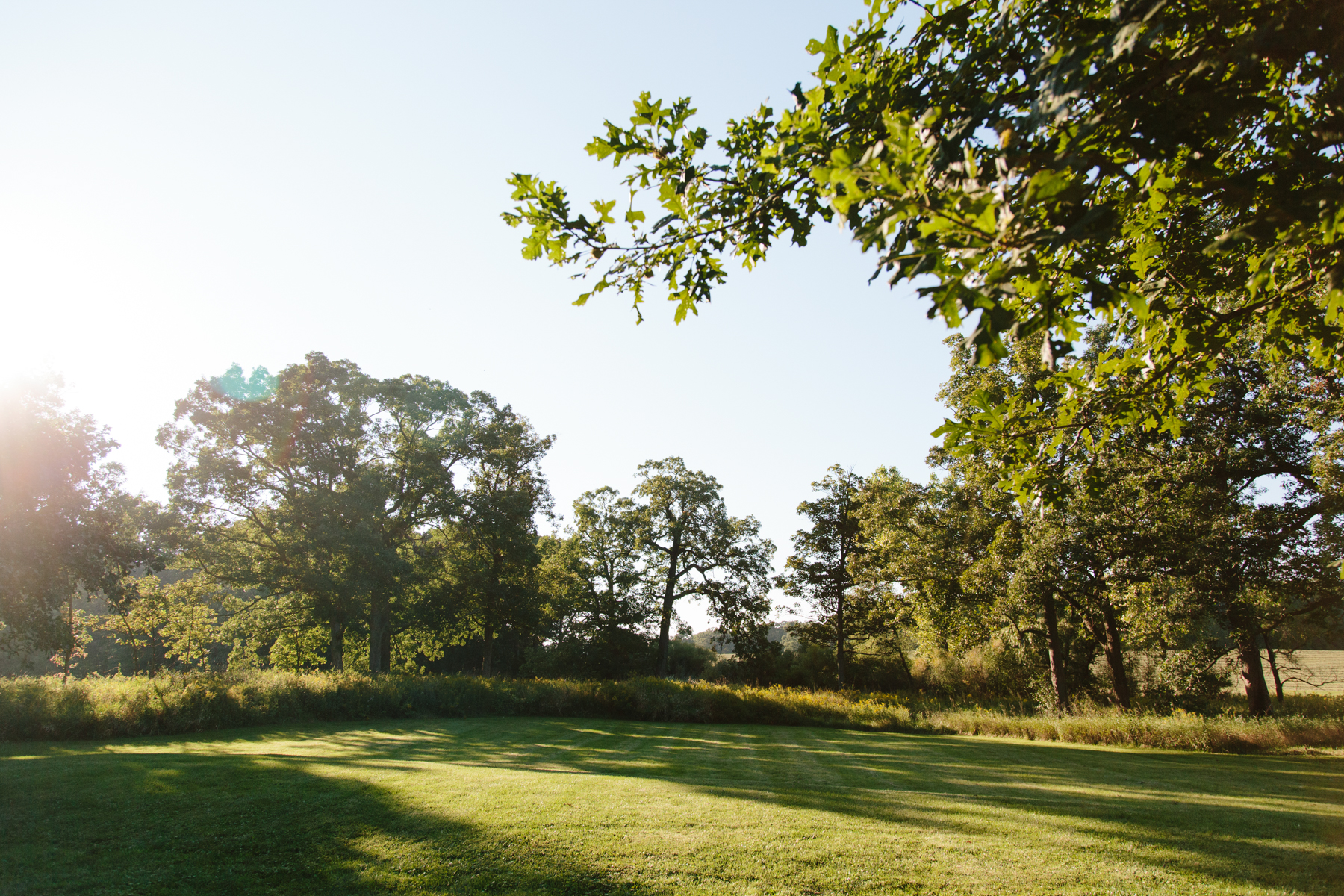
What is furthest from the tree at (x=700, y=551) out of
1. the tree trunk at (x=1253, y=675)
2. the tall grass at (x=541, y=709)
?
the tree trunk at (x=1253, y=675)

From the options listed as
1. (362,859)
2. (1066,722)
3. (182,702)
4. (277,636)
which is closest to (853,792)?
(362,859)

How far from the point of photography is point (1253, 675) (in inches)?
580

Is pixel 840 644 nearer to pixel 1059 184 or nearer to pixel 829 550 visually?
pixel 829 550

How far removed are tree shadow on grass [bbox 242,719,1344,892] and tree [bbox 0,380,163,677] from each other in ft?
25.3

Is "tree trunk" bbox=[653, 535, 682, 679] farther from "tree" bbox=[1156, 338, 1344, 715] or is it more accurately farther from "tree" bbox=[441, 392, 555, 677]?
"tree" bbox=[1156, 338, 1344, 715]

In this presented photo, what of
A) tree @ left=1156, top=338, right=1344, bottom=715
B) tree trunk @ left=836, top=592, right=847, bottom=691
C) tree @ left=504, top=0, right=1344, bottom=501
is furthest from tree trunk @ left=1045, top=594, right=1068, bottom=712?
tree @ left=504, top=0, right=1344, bottom=501

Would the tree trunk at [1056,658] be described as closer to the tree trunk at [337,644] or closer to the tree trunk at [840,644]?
the tree trunk at [840,644]

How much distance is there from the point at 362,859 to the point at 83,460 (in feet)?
57.0

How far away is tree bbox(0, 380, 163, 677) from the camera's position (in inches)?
537

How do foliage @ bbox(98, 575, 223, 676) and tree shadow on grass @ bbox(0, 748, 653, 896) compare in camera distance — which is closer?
tree shadow on grass @ bbox(0, 748, 653, 896)

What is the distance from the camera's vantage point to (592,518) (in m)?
34.0

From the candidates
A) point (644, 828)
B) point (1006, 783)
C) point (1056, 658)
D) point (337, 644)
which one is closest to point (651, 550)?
point (337, 644)

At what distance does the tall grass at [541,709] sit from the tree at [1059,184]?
1297cm

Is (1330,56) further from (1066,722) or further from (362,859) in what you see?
(1066,722)
